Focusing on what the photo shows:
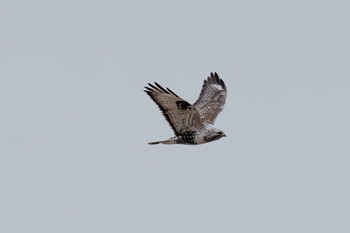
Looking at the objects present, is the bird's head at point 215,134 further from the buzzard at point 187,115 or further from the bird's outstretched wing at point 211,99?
the bird's outstretched wing at point 211,99

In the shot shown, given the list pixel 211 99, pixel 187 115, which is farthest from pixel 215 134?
pixel 211 99

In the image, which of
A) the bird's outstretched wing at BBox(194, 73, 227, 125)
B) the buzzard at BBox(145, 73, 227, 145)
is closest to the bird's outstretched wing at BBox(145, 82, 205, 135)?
the buzzard at BBox(145, 73, 227, 145)

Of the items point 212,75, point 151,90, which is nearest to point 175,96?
point 151,90

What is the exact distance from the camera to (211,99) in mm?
Answer: 18516

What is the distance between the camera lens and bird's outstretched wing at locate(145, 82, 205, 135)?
14.1 metres

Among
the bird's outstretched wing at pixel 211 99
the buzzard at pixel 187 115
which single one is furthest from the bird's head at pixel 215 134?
the bird's outstretched wing at pixel 211 99

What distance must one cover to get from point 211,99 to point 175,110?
390cm

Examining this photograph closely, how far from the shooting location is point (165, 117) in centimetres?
1498

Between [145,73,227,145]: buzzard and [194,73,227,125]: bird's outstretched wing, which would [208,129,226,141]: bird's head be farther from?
[194,73,227,125]: bird's outstretched wing

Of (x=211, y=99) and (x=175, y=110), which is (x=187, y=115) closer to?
(x=175, y=110)

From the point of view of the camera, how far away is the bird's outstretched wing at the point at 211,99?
696 inches

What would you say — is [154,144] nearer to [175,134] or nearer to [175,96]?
[175,134]

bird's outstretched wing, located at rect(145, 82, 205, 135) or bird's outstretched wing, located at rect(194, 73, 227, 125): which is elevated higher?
bird's outstretched wing, located at rect(194, 73, 227, 125)

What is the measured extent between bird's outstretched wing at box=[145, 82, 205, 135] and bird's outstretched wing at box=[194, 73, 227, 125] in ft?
5.80
